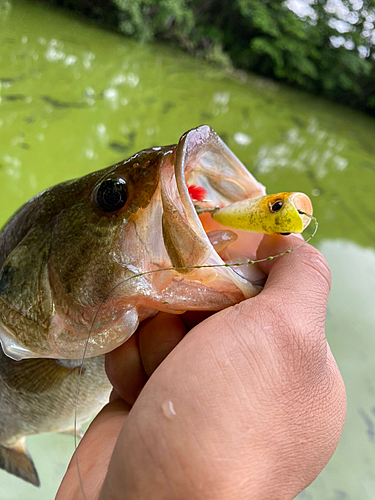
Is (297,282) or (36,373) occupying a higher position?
(297,282)

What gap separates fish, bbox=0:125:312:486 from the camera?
51 centimetres

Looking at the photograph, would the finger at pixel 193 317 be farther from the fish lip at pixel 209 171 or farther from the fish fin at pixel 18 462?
the fish fin at pixel 18 462

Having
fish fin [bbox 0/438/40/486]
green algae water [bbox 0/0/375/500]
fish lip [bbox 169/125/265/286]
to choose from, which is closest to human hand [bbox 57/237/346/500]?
fish lip [bbox 169/125/265/286]

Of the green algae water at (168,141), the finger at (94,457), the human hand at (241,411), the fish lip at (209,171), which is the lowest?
the green algae water at (168,141)

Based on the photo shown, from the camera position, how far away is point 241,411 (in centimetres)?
38

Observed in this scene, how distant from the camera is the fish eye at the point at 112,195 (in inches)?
21.8

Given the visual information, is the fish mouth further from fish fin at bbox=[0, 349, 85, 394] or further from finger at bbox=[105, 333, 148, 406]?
fish fin at bbox=[0, 349, 85, 394]

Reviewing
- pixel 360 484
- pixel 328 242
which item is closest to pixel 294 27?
pixel 328 242

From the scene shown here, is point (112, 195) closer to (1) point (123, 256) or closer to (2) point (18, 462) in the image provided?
(1) point (123, 256)

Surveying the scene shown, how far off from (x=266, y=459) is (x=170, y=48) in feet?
30.4

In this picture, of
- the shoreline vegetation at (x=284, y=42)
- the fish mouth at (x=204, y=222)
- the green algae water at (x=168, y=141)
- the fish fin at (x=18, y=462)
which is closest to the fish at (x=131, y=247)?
the fish mouth at (x=204, y=222)

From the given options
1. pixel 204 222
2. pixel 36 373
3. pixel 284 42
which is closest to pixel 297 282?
pixel 204 222

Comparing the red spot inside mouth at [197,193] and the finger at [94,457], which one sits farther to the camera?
the red spot inside mouth at [197,193]

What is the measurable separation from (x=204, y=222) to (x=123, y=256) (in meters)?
0.19
